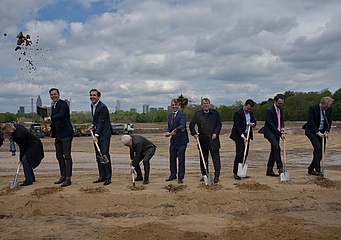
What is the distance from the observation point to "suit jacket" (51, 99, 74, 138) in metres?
8.58

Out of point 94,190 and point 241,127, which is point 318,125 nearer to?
point 241,127

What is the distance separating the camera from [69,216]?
7.21m

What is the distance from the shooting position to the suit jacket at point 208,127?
866 cm

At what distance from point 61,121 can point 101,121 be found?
94cm

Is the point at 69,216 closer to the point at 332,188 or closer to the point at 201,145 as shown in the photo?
the point at 201,145

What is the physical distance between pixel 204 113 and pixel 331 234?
3.95 meters

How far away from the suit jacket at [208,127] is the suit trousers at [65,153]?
2.93 metres

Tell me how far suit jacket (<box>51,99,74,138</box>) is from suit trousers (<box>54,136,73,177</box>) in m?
0.13

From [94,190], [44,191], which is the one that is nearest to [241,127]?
[94,190]

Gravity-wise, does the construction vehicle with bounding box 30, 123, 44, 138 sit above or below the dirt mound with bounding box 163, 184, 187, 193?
above

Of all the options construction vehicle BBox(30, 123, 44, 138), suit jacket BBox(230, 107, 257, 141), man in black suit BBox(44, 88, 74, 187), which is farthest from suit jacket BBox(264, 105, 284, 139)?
construction vehicle BBox(30, 123, 44, 138)

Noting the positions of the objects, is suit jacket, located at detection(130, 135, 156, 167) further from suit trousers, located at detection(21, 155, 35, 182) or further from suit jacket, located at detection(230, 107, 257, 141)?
suit trousers, located at detection(21, 155, 35, 182)

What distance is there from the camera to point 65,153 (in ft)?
28.6

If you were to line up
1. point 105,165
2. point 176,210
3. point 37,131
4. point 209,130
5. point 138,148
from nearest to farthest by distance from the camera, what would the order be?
point 176,210
point 138,148
point 209,130
point 105,165
point 37,131
